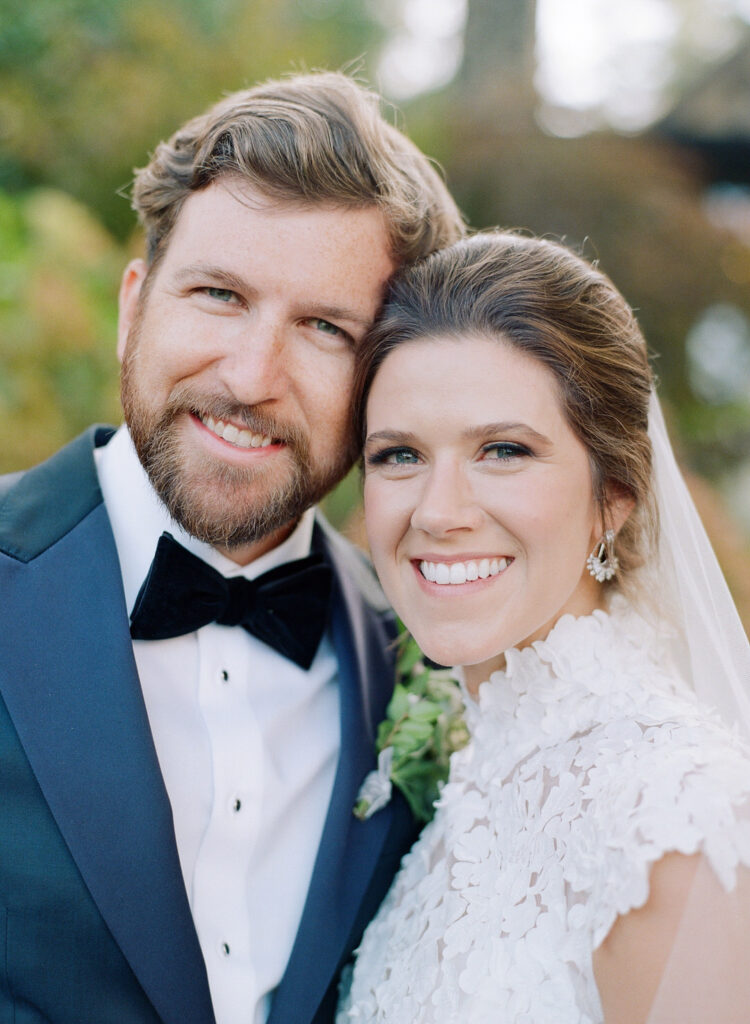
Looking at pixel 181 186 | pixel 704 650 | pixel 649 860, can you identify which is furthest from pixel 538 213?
pixel 649 860

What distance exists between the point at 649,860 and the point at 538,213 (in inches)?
234

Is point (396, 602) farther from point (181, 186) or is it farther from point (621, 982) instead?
point (181, 186)

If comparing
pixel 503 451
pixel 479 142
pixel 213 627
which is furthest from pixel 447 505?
pixel 479 142

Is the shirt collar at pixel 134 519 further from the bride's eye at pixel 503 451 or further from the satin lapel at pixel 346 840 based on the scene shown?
the bride's eye at pixel 503 451

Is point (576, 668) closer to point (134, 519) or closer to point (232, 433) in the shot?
point (232, 433)

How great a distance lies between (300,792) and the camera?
7.43 feet

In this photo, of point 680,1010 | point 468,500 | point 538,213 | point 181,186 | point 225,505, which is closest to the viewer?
point 680,1010

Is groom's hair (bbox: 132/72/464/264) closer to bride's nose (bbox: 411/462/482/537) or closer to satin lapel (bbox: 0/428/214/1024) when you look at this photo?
bride's nose (bbox: 411/462/482/537)

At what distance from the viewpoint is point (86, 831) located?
1.82 meters

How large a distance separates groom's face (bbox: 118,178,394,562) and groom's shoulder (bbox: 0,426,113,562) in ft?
0.50

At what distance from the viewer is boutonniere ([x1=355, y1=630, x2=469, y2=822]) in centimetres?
229

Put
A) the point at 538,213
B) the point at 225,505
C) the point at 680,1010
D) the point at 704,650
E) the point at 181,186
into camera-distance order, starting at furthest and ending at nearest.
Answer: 1. the point at 538,213
2. the point at 181,186
3. the point at 225,505
4. the point at 704,650
5. the point at 680,1010

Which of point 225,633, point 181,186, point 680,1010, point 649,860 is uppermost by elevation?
point 181,186

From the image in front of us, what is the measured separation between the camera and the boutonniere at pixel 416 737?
2.29 m
